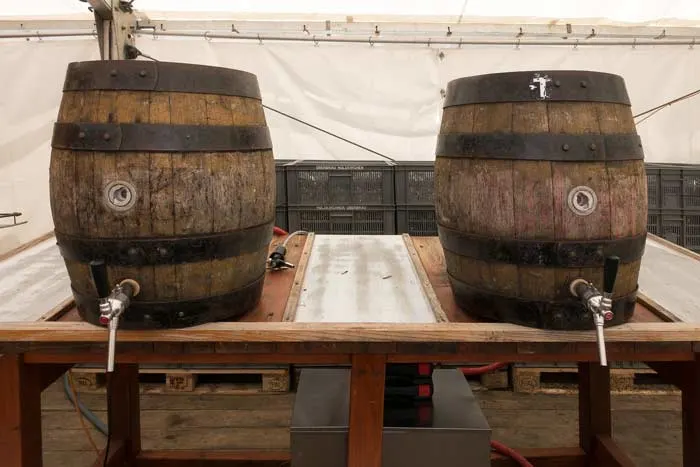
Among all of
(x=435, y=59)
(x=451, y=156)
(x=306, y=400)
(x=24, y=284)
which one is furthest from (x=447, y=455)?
(x=435, y=59)

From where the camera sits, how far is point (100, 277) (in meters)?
1.54

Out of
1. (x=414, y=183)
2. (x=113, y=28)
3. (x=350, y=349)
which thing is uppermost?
(x=113, y=28)

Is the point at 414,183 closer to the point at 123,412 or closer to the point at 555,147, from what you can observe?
the point at 123,412

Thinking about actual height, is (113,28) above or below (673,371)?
above

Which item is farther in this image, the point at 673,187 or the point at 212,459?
the point at 673,187

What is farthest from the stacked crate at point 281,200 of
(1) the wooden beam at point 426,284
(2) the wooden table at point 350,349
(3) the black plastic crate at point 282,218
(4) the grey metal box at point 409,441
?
(2) the wooden table at point 350,349

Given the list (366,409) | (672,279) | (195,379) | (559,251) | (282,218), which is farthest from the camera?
(195,379)

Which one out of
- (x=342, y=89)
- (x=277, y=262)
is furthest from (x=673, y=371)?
(x=342, y=89)

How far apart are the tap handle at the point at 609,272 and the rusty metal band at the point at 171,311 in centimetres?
102

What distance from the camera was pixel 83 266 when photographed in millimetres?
1684

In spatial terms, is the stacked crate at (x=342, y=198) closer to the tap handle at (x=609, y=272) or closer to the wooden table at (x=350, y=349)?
the wooden table at (x=350, y=349)

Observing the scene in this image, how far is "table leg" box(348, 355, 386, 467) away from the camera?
174 centimetres

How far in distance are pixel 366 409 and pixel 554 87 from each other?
41.4 inches

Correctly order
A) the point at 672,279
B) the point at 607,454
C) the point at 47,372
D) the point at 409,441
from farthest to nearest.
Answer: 1. the point at 607,454
2. the point at 672,279
3. the point at 409,441
4. the point at 47,372
